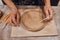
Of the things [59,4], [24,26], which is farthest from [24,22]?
[59,4]

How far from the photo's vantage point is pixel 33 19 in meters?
0.78

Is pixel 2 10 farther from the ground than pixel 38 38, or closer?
farther from the ground

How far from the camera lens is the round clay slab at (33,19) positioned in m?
0.75

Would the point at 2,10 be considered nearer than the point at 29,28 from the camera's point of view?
No

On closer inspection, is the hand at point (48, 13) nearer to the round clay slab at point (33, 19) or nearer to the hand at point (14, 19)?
the round clay slab at point (33, 19)

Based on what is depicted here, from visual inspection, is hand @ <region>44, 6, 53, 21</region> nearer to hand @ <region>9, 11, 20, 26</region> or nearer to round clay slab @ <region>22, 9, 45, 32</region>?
round clay slab @ <region>22, 9, 45, 32</region>

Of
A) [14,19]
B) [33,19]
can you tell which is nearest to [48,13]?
[33,19]

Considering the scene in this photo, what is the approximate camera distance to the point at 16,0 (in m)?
0.87

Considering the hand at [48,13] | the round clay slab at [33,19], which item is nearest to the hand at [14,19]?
the round clay slab at [33,19]

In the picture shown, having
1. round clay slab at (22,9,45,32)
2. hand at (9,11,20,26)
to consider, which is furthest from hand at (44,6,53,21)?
hand at (9,11,20,26)

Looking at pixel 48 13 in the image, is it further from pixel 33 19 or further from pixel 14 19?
pixel 14 19

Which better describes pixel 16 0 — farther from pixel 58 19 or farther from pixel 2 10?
pixel 58 19

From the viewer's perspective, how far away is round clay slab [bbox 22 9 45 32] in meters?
0.75

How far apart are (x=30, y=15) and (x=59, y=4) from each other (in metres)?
0.25
